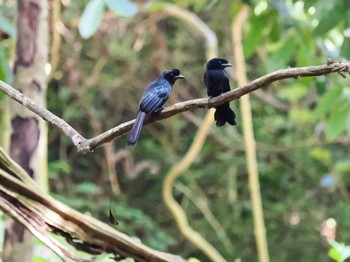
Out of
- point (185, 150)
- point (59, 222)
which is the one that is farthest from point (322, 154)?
point (59, 222)

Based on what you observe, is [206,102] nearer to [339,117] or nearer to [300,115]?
[339,117]

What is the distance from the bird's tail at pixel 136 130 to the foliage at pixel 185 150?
1711 millimetres

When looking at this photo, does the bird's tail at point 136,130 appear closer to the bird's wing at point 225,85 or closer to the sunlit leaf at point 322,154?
the bird's wing at point 225,85

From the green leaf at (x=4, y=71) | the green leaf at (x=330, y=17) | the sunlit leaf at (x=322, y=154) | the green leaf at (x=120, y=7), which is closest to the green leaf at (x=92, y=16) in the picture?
the green leaf at (x=120, y=7)

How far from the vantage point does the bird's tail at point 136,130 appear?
466mm

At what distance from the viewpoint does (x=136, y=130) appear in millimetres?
483

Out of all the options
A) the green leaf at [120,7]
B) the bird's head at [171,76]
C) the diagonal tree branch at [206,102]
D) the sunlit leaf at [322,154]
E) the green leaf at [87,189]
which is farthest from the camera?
the sunlit leaf at [322,154]

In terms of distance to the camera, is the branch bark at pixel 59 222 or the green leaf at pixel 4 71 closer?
the branch bark at pixel 59 222

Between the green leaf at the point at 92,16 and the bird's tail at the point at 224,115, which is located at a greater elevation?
the green leaf at the point at 92,16

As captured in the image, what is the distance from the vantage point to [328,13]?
0.97 meters

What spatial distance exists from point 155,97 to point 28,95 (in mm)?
400

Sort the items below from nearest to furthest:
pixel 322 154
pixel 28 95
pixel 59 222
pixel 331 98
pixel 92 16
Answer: pixel 59 222
pixel 28 95
pixel 92 16
pixel 331 98
pixel 322 154

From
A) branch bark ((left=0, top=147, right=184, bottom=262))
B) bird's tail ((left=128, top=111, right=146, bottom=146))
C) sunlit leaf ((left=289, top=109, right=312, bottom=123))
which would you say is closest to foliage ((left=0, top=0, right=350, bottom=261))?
sunlit leaf ((left=289, top=109, right=312, bottom=123))

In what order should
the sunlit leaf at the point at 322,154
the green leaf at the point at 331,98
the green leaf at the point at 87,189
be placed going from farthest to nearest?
the sunlit leaf at the point at 322,154 < the green leaf at the point at 87,189 < the green leaf at the point at 331,98
